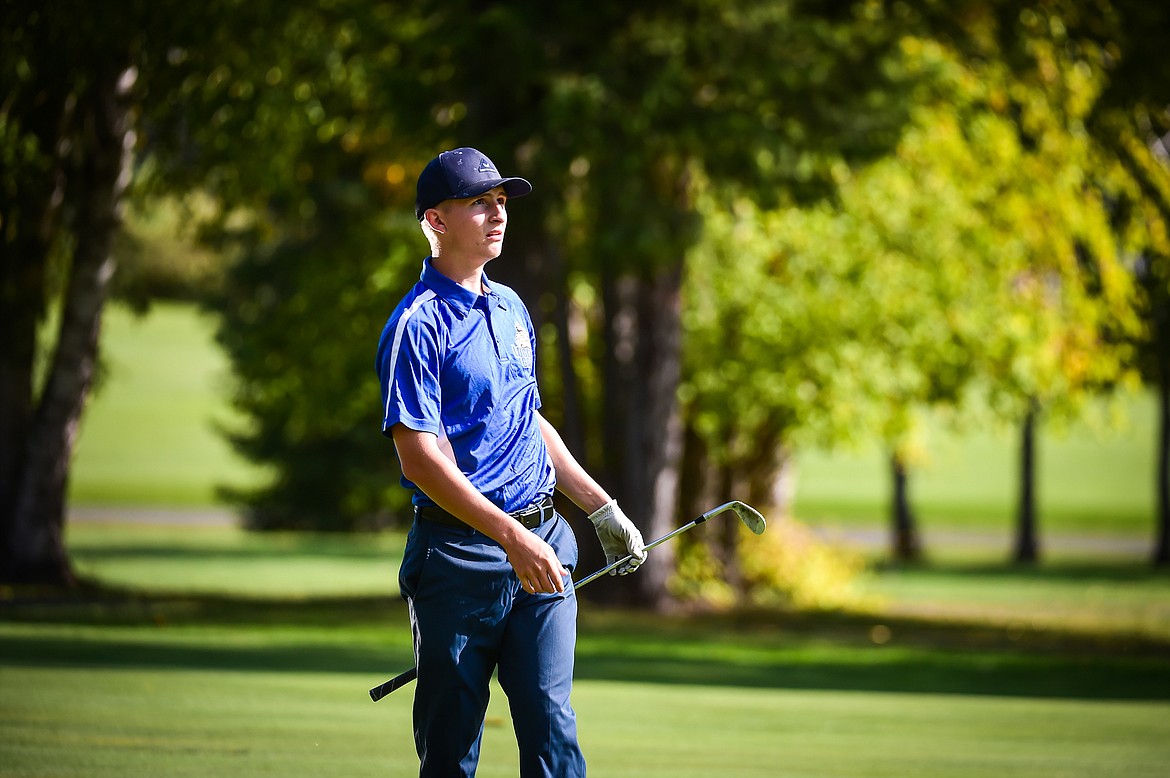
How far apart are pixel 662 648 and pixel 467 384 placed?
36.5 ft

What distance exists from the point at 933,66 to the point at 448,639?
1436 cm

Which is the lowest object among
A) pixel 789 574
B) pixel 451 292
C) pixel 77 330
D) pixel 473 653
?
pixel 789 574

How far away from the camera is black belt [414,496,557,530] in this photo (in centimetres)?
472

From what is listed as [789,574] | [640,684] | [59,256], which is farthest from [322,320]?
[640,684]

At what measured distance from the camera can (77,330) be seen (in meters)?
17.8

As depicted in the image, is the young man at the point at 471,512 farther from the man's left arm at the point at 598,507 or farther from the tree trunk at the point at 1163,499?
the tree trunk at the point at 1163,499

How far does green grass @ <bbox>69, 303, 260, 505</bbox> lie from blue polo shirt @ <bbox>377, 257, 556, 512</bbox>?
42.7 m

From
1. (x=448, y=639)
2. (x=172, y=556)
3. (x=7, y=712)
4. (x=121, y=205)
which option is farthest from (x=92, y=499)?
(x=448, y=639)


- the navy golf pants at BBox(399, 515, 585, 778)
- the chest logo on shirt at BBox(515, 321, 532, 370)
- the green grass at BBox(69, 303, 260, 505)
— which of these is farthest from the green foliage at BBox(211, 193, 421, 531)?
the navy golf pants at BBox(399, 515, 585, 778)

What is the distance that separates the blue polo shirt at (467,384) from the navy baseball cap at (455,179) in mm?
205

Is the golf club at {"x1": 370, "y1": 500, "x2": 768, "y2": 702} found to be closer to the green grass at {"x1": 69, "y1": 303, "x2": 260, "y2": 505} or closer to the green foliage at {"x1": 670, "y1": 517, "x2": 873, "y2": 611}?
the green foliage at {"x1": 670, "y1": 517, "x2": 873, "y2": 611}

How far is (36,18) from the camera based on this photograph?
48.3 feet

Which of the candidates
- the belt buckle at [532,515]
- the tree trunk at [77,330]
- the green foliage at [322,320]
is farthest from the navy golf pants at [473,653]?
the green foliage at [322,320]

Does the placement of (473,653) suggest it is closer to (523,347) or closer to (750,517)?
(523,347)
